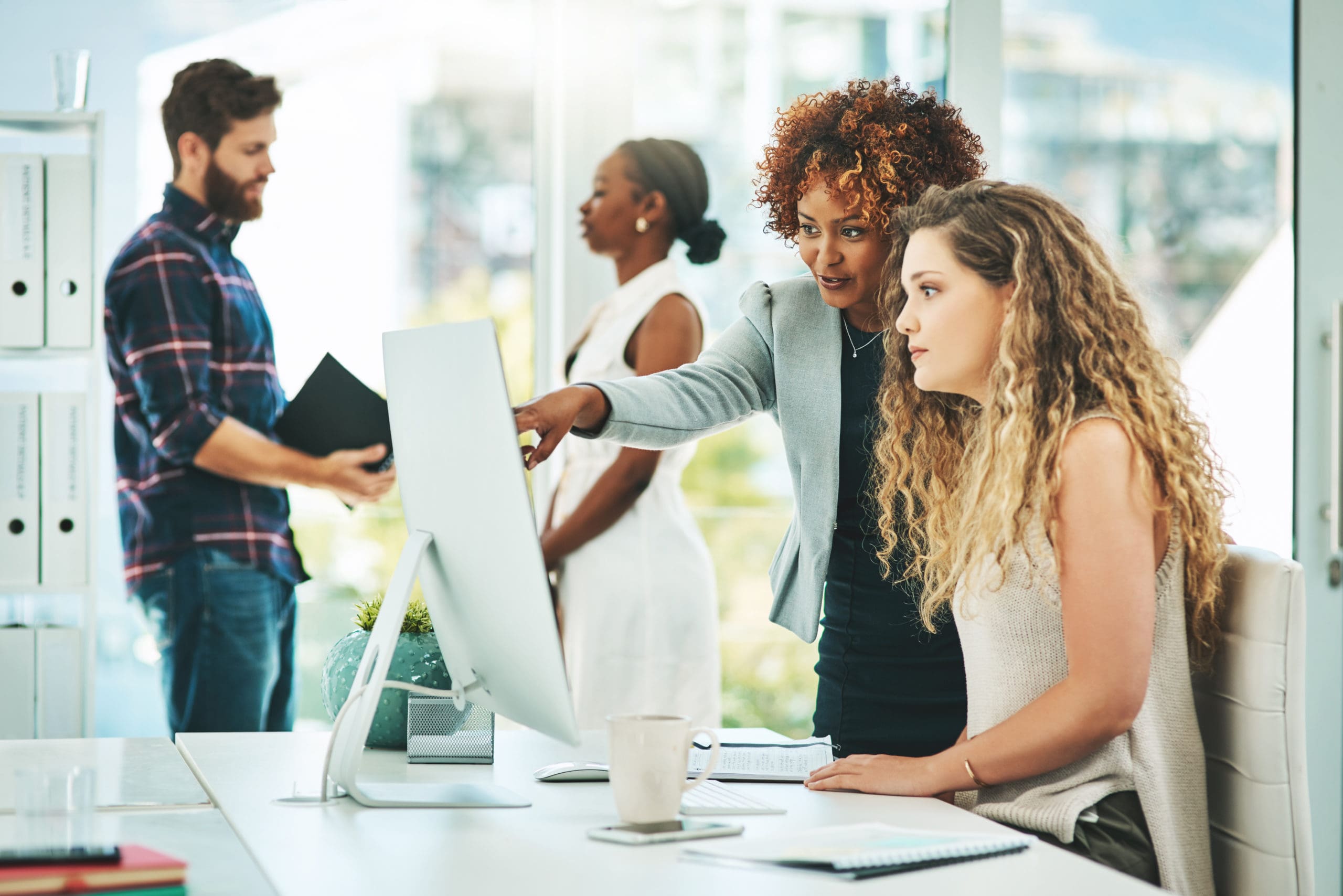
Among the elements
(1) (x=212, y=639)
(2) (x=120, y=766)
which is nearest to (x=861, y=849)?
(2) (x=120, y=766)

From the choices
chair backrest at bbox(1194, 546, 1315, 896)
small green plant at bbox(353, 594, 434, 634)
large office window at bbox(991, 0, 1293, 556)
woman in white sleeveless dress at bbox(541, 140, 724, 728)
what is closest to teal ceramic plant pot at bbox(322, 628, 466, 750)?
small green plant at bbox(353, 594, 434, 634)

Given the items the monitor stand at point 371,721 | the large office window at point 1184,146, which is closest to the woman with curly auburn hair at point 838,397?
the monitor stand at point 371,721

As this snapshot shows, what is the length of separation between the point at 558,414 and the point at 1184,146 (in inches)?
98.3

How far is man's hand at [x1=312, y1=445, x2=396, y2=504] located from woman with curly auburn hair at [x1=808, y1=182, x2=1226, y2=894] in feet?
5.83

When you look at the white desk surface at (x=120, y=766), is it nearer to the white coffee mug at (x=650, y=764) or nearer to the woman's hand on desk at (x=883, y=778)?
the white coffee mug at (x=650, y=764)

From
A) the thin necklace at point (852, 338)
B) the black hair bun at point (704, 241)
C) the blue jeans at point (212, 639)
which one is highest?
the black hair bun at point (704, 241)

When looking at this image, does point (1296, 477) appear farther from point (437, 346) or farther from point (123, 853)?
point (123, 853)

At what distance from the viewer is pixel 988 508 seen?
4.46ft

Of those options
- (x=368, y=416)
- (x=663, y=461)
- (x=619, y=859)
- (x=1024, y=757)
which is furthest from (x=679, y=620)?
(x=619, y=859)

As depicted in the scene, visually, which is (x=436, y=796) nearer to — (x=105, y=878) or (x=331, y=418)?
(x=105, y=878)

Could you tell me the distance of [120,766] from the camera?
1432mm

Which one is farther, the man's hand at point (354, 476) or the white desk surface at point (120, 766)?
the man's hand at point (354, 476)

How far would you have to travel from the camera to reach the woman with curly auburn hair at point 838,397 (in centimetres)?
172

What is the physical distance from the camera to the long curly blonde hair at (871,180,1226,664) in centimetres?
132
